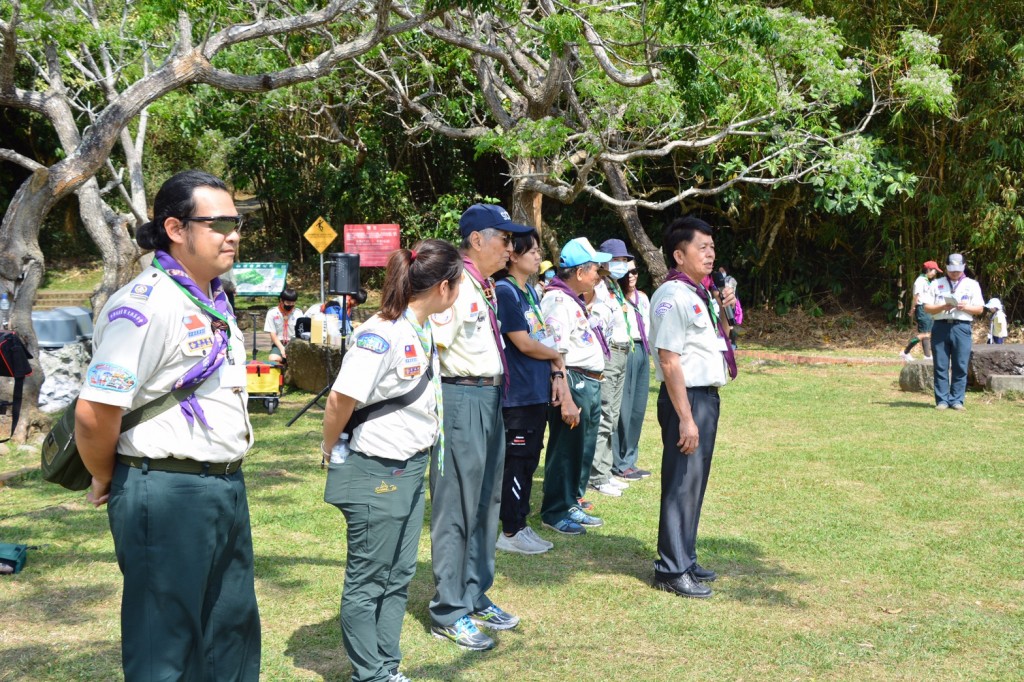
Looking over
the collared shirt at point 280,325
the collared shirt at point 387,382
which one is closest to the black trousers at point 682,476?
the collared shirt at point 387,382

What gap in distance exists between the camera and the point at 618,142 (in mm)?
14109

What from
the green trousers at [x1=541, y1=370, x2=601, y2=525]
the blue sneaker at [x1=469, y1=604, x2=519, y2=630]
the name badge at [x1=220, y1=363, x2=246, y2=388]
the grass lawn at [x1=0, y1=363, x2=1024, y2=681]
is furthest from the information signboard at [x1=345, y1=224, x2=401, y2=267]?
the name badge at [x1=220, y1=363, x2=246, y2=388]

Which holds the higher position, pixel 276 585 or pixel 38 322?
pixel 38 322

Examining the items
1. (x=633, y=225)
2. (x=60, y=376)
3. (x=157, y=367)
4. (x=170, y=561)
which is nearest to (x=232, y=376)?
(x=157, y=367)

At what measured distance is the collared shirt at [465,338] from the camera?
4.32 meters

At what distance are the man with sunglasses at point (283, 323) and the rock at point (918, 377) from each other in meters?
8.10

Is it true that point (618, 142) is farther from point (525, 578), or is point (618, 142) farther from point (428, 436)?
point (428, 436)

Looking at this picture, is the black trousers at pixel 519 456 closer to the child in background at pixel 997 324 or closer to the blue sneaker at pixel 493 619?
the blue sneaker at pixel 493 619

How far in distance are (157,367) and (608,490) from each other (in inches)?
203

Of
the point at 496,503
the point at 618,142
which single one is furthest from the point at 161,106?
the point at 496,503

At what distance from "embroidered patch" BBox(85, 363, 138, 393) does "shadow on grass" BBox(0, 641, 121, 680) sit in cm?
196

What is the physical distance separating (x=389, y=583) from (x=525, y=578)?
1.79 metres

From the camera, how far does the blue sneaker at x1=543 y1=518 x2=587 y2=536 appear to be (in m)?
6.16

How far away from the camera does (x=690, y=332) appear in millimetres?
4832
